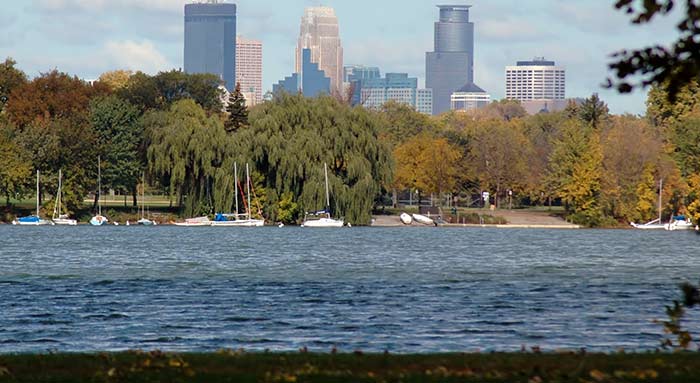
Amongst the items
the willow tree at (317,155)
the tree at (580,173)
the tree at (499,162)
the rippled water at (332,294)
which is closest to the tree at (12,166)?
the willow tree at (317,155)

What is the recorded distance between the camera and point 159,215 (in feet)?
355

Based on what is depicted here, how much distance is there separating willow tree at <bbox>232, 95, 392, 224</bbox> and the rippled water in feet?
56.8

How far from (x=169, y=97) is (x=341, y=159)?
35.3 m

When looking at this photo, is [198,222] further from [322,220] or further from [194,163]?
[322,220]

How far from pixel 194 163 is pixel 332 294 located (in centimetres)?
5755

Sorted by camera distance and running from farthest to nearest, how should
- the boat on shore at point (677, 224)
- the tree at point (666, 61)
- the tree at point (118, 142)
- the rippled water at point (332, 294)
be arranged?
1. the boat on shore at point (677, 224)
2. the tree at point (118, 142)
3. the rippled water at point (332, 294)
4. the tree at point (666, 61)

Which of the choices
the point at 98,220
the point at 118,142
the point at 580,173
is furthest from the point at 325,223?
the point at 580,173

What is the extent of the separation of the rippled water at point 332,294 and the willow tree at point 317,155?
56.8ft

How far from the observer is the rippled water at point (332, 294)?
25.8 m

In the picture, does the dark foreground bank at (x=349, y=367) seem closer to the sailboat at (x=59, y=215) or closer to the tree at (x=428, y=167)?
the sailboat at (x=59, y=215)

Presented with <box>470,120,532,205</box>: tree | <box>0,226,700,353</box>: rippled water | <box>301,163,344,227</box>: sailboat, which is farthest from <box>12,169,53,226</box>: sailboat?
<box>470,120,532,205</box>: tree

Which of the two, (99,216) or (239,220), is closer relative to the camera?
(239,220)

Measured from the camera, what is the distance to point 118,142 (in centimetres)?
10512

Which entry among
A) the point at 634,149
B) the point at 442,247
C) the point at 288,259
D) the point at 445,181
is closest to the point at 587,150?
the point at 634,149
